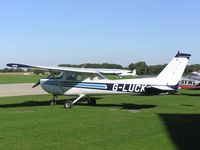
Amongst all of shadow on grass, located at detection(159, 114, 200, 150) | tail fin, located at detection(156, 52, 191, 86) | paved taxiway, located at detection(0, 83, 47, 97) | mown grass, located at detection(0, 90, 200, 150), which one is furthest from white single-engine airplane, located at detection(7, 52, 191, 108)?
paved taxiway, located at detection(0, 83, 47, 97)

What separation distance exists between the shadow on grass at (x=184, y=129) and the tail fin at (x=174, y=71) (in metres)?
2.81

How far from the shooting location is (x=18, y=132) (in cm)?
987

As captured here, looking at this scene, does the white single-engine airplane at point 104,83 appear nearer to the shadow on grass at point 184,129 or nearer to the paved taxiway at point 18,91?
the shadow on grass at point 184,129

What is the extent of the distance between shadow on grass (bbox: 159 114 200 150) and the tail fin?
2807 millimetres

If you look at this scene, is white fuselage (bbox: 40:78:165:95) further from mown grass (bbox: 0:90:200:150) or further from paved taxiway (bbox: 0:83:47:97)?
paved taxiway (bbox: 0:83:47:97)

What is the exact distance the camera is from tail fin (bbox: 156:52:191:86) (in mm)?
16688

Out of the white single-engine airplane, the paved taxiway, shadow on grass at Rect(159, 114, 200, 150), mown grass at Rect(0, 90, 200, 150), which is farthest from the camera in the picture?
the paved taxiway

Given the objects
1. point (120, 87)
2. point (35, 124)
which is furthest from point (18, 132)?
point (120, 87)

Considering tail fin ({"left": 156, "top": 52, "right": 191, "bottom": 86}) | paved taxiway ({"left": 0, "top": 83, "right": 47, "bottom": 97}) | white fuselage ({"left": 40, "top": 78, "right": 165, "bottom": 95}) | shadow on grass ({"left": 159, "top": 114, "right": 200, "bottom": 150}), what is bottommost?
paved taxiway ({"left": 0, "top": 83, "right": 47, "bottom": 97})

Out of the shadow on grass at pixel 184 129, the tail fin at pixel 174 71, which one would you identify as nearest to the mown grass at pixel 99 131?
the shadow on grass at pixel 184 129

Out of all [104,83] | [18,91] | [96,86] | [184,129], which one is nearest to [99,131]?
[184,129]

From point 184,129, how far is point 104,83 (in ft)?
23.9

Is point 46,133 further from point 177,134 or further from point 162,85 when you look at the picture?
point 162,85

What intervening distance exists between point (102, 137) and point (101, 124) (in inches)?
84.3
